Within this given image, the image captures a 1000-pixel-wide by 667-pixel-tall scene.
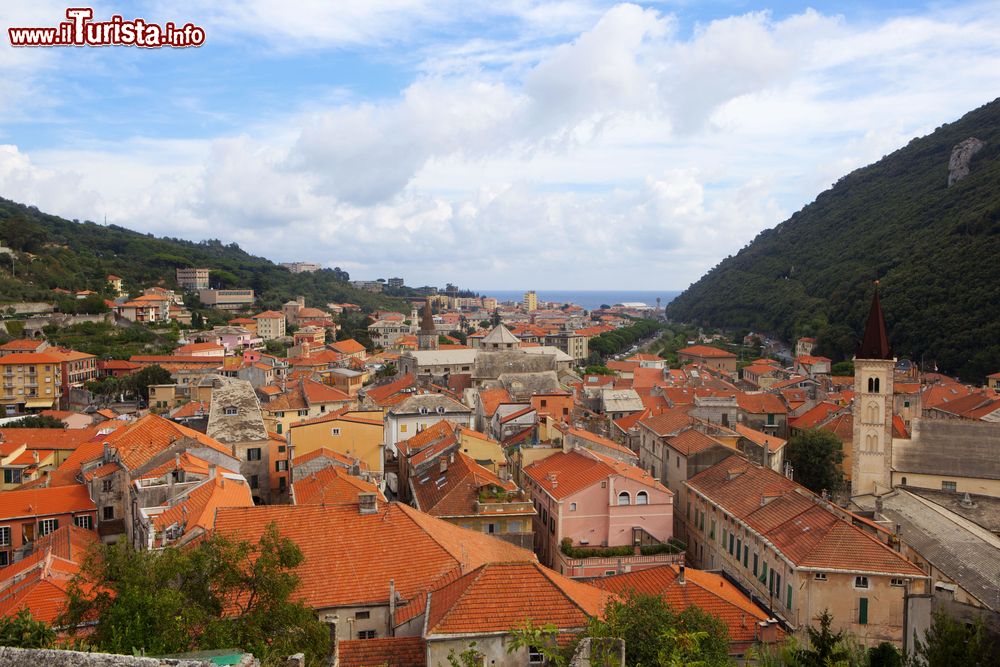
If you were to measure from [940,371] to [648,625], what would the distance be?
3599 inches

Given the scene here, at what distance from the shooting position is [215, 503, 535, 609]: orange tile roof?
71.8ft

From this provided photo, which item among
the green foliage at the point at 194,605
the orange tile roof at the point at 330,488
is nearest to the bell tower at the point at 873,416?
the orange tile roof at the point at 330,488

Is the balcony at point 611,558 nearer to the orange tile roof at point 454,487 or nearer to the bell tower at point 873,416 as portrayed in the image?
the orange tile roof at point 454,487

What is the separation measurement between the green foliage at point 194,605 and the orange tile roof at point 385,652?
235 centimetres

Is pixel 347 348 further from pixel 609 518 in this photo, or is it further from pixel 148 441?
pixel 609 518

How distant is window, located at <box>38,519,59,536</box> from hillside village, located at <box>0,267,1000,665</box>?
0.22ft

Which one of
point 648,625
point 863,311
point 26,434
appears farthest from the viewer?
point 863,311

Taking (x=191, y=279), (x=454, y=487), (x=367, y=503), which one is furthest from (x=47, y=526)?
(x=191, y=279)

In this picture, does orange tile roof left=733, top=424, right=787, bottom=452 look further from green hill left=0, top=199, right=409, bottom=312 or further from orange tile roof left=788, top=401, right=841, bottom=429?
green hill left=0, top=199, right=409, bottom=312

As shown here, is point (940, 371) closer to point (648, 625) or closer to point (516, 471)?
point (516, 471)

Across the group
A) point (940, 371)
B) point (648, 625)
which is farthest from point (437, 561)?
point (940, 371)

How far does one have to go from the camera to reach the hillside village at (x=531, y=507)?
21703 millimetres

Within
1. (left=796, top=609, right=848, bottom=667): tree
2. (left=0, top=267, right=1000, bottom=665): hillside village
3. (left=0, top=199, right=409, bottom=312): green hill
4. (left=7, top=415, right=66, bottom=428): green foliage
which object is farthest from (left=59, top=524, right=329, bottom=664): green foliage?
(left=0, top=199, right=409, bottom=312): green hill

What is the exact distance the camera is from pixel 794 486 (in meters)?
34.3
